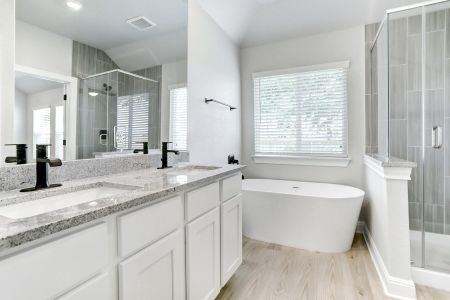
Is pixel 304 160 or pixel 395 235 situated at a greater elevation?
pixel 304 160

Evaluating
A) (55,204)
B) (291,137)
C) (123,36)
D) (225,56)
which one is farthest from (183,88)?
(291,137)

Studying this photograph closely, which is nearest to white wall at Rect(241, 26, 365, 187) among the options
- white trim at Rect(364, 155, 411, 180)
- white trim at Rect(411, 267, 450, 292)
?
white trim at Rect(364, 155, 411, 180)

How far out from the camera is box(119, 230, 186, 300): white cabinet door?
2.92 ft

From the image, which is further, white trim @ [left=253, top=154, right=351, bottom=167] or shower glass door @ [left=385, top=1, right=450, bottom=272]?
white trim @ [left=253, top=154, right=351, bottom=167]

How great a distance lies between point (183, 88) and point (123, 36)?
0.71 m

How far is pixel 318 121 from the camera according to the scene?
10.3ft

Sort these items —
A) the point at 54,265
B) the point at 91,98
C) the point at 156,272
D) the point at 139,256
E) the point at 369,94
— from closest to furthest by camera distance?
the point at 54,265, the point at 139,256, the point at 156,272, the point at 91,98, the point at 369,94

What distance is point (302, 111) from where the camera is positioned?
321 centimetres

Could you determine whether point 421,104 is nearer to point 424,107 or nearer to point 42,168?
point 424,107

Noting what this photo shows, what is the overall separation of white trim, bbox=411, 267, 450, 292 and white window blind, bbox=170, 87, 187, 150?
2.16 metres

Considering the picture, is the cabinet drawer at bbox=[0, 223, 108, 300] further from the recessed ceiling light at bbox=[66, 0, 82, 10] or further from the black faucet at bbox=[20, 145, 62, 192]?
the recessed ceiling light at bbox=[66, 0, 82, 10]

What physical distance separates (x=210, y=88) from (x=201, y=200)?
5.34 ft

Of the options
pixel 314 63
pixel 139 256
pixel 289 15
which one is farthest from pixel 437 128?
pixel 139 256

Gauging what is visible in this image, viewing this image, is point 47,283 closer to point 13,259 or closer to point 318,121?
point 13,259
